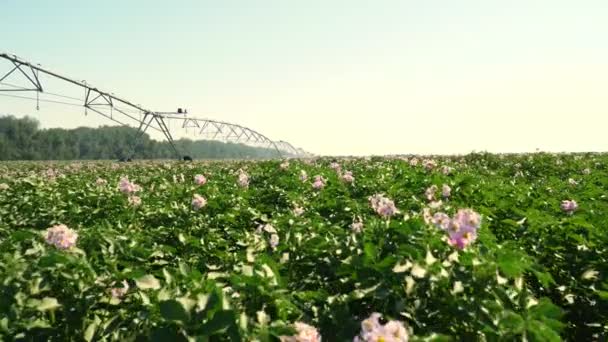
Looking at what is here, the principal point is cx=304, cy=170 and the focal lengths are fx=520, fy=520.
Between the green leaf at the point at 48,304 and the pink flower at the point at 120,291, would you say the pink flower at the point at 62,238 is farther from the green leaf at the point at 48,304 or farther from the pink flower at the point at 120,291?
the green leaf at the point at 48,304

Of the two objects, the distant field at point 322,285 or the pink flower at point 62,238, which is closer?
the distant field at point 322,285

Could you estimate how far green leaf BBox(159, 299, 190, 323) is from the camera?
7.85 feet

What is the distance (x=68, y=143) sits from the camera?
128m

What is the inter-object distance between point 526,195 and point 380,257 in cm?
569

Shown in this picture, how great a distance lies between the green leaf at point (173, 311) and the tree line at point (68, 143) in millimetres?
90911

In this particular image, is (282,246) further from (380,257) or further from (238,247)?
(238,247)

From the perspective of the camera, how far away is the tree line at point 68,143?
104875mm

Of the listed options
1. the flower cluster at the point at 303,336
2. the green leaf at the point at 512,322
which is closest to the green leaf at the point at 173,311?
the flower cluster at the point at 303,336

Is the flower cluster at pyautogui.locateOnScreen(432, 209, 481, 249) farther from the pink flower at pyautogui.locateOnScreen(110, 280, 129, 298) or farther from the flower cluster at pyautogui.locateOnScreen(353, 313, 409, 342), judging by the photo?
the pink flower at pyautogui.locateOnScreen(110, 280, 129, 298)

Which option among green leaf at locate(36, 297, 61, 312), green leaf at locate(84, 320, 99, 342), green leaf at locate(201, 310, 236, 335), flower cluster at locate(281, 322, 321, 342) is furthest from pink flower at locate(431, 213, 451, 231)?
green leaf at locate(36, 297, 61, 312)

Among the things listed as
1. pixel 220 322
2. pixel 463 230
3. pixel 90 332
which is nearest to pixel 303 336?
pixel 220 322

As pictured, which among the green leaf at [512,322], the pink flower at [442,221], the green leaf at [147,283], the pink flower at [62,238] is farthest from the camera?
the pink flower at [62,238]

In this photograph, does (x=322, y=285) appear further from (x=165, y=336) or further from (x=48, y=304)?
(x=48, y=304)

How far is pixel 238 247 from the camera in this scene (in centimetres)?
546
